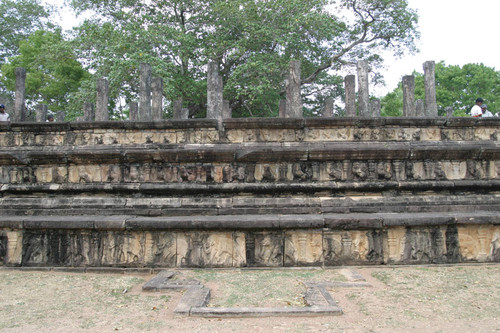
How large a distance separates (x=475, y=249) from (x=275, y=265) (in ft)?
9.58

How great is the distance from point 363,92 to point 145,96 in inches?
165

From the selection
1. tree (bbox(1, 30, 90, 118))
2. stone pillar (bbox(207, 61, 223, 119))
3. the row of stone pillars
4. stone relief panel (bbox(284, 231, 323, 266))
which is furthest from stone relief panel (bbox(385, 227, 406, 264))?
tree (bbox(1, 30, 90, 118))

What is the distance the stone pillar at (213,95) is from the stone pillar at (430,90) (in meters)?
4.07

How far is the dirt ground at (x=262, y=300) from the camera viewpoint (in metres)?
3.20

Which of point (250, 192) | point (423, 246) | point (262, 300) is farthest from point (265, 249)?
point (423, 246)

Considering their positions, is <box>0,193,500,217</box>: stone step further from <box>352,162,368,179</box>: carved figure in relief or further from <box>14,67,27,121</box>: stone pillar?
<box>14,67,27,121</box>: stone pillar

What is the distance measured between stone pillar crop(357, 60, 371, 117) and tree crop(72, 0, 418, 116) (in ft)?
23.1

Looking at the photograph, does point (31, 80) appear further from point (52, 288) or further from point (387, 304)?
point (387, 304)

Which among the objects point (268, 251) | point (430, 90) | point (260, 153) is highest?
point (430, 90)

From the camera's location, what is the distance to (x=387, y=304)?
3695 mm

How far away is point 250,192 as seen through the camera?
231 inches

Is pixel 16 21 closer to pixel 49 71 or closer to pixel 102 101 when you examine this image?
pixel 49 71

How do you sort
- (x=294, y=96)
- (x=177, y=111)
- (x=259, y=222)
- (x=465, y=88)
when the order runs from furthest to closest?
(x=465, y=88) → (x=177, y=111) → (x=294, y=96) → (x=259, y=222)

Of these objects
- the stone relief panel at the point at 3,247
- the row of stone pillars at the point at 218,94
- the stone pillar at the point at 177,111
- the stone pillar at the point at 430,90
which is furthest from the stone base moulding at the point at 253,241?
the stone pillar at the point at 177,111
